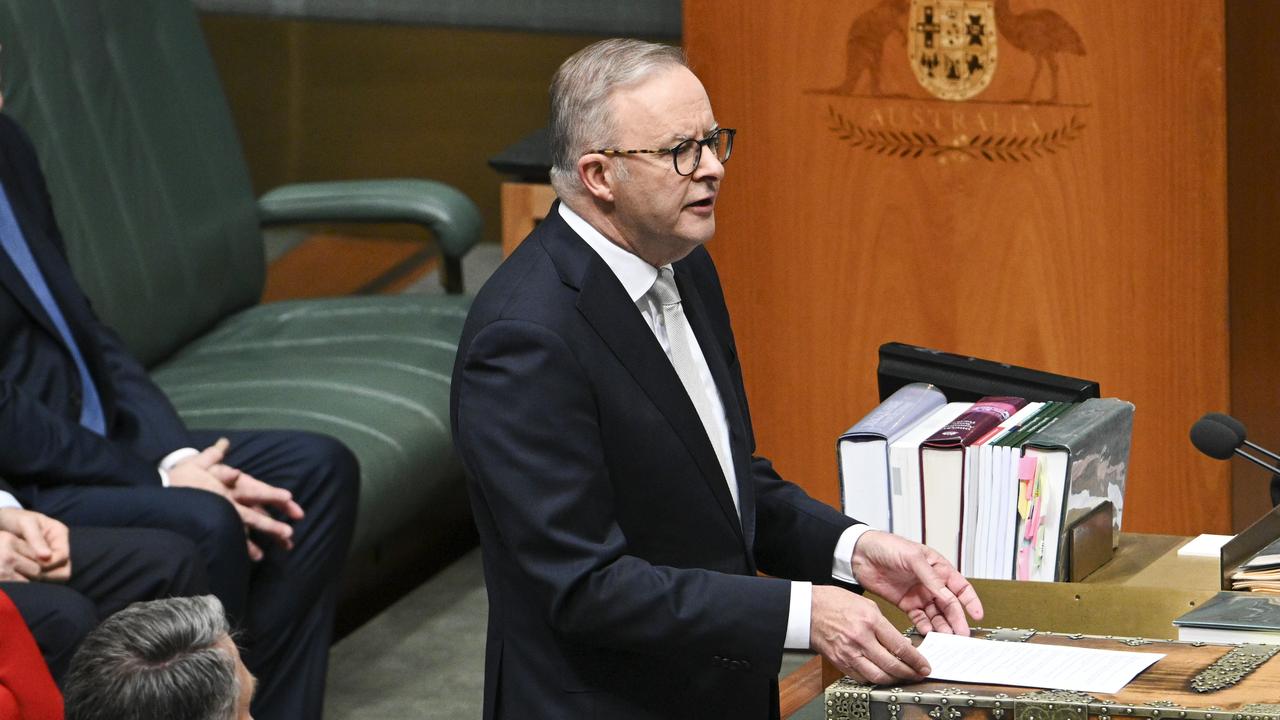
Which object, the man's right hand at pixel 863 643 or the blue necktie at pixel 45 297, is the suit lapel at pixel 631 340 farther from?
the blue necktie at pixel 45 297

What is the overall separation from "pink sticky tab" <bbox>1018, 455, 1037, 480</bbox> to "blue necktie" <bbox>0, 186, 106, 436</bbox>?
162cm

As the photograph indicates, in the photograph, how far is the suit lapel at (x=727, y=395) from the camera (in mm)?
1829

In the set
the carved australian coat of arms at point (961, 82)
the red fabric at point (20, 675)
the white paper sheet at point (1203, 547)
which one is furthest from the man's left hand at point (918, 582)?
the carved australian coat of arms at point (961, 82)

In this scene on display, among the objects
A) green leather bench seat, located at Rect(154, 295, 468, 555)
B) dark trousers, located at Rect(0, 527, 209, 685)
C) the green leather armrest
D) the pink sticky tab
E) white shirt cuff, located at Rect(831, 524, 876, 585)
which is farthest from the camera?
the green leather armrest

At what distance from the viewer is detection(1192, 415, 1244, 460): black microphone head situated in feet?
6.66

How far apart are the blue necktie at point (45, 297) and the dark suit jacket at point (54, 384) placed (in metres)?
0.01

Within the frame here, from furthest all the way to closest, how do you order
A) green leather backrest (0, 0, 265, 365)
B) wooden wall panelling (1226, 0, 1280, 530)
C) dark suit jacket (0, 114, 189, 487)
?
green leather backrest (0, 0, 265, 365) → dark suit jacket (0, 114, 189, 487) → wooden wall panelling (1226, 0, 1280, 530)

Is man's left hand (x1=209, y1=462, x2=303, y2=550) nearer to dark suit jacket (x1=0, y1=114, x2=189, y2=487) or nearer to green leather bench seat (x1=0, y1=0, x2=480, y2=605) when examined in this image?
dark suit jacket (x1=0, y1=114, x2=189, y2=487)

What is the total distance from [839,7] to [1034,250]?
474 mm

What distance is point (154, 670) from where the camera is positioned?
175 centimetres

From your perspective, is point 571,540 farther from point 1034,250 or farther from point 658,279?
point 1034,250

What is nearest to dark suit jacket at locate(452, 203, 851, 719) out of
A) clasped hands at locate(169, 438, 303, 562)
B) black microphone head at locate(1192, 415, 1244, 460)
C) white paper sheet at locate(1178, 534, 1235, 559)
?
black microphone head at locate(1192, 415, 1244, 460)

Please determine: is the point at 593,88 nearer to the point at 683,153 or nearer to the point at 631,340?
the point at 683,153

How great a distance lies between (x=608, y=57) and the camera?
5.59 feet
